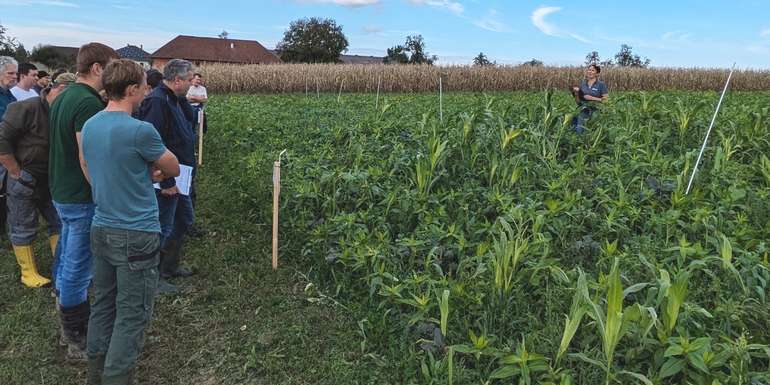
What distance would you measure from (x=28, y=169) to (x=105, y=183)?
1.99 meters

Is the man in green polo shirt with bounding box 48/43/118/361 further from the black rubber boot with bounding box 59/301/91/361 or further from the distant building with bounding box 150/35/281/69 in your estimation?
the distant building with bounding box 150/35/281/69

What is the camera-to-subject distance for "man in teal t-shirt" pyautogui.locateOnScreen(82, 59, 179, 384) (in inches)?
106

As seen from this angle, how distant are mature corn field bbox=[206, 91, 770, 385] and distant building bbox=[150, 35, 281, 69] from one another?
66.0 m

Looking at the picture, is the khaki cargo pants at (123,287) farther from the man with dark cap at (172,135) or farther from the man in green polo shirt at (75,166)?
the man with dark cap at (172,135)

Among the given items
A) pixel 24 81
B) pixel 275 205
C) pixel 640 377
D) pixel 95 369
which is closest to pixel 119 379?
pixel 95 369

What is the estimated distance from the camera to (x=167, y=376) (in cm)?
333

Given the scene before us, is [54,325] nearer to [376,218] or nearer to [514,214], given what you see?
[376,218]

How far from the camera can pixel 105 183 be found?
2.76 m

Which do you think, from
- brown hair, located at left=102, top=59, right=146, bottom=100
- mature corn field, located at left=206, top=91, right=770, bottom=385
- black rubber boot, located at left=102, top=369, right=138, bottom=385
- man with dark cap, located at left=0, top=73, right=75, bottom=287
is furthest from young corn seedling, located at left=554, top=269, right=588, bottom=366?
man with dark cap, located at left=0, top=73, right=75, bottom=287

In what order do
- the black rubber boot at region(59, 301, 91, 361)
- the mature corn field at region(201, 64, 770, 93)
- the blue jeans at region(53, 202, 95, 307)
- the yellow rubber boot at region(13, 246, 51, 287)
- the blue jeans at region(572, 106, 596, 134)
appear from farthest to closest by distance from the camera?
1. the mature corn field at region(201, 64, 770, 93)
2. the blue jeans at region(572, 106, 596, 134)
3. the yellow rubber boot at region(13, 246, 51, 287)
4. the black rubber boot at region(59, 301, 91, 361)
5. the blue jeans at region(53, 202, 95, 307)

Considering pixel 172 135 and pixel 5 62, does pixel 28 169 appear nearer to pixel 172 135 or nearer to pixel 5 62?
pixel 172 135

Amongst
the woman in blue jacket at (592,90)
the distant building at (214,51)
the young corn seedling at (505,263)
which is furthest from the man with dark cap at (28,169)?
the distant building at (214,51)

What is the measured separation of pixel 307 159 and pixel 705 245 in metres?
4.09

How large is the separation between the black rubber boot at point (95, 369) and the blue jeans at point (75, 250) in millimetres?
569
